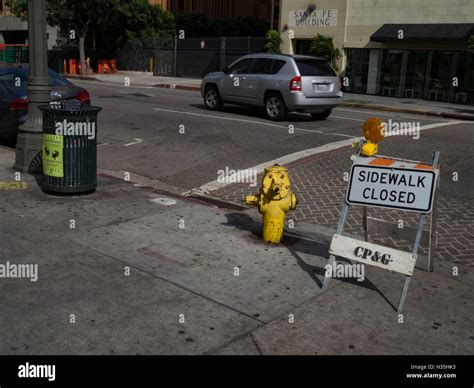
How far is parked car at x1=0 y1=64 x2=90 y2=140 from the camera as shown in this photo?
36.8 ft

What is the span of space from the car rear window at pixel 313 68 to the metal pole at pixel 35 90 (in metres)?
7.60

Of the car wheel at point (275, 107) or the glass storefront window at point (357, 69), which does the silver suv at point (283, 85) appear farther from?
the glass storefront window at point (357, 69)

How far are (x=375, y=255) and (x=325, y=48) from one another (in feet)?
81.1

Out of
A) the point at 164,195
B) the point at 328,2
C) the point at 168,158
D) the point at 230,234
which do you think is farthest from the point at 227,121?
the point at 328,2

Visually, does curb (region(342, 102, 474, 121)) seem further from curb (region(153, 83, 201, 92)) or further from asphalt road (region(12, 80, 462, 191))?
curb (region(153, 83, 201, 92))

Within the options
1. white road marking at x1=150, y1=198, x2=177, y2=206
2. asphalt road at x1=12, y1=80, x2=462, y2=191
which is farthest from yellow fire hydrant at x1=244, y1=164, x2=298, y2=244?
asphalt road at x1=12, y1=80, x2=462, y2=191

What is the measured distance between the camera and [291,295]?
5.19 meters

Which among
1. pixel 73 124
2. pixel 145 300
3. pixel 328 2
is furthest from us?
pixel 328 2

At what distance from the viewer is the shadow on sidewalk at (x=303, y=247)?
5.56 metres

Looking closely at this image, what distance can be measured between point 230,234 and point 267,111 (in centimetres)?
912

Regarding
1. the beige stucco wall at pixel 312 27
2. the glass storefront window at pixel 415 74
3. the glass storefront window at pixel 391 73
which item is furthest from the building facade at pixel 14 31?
the glass storefront window at pixel 415 74

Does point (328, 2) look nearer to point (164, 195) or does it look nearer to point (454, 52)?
point (454, 52)

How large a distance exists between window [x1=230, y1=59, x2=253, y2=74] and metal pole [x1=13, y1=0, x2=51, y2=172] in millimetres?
7847

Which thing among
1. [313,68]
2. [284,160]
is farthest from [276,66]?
[284,160]
